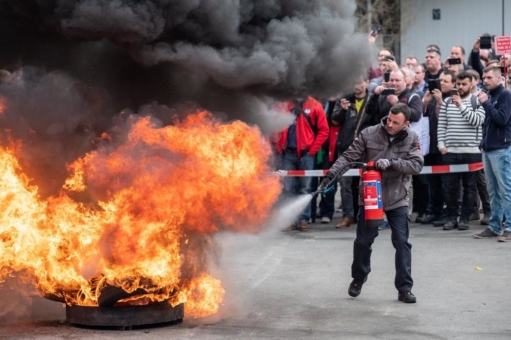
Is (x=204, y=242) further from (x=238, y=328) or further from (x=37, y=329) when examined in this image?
(x=37, y=329)

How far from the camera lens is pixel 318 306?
331 inches

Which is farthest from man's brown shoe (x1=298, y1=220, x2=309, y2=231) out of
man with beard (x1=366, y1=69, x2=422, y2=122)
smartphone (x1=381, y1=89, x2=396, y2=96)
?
smartphone (x1=381, y1=89, x2=396, y2=96)

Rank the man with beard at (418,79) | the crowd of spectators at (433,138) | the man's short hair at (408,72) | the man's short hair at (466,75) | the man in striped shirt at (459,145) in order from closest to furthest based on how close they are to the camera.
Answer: the crowd of spectators at (433,138) < the man's short hair at (466,75) < the man in striped shirt at (459,145) < the man's short hair at (408,72) < the man with beard at (418,79)

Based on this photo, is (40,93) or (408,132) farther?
(408,132)

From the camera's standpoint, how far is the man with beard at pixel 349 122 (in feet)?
43.6

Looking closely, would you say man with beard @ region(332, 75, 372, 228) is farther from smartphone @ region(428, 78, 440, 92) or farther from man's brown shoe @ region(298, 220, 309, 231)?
smartphone @ region(428, 78, 440, 92)

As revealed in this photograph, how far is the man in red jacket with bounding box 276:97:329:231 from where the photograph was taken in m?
13.3

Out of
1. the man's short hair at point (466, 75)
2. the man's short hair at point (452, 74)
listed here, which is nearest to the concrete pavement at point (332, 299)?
the man's short hair at point (466, 75)

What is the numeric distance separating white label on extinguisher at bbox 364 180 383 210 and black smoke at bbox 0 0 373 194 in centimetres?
102

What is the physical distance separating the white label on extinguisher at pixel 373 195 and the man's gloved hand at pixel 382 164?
0.16m

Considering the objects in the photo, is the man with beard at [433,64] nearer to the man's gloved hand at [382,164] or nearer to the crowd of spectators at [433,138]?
the crowd of spectators at [433,138]

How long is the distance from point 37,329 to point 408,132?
12.8 feet

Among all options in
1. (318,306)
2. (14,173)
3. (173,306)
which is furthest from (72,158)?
(318,306)

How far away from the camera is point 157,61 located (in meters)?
7.36
